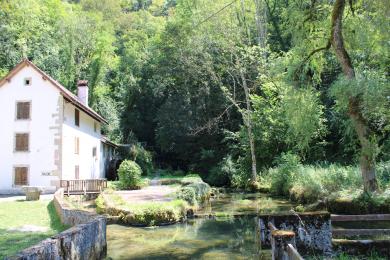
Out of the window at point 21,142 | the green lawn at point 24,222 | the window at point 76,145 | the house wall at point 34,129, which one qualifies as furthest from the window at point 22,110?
the green lawn at point 24,222

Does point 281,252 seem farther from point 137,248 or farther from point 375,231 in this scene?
point 137,248

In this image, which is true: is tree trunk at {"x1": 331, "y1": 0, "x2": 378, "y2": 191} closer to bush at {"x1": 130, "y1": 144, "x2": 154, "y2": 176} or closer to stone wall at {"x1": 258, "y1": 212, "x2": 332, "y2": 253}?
stone wall at {"x1": 258, "y1": 212, "x2": 332, "y2": 253}

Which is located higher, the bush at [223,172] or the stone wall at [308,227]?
the bush at [223,172]

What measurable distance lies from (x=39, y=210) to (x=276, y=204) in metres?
11.0

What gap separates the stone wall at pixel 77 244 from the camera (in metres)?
6.16

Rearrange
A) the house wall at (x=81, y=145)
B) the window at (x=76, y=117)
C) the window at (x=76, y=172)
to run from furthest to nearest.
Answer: the window at (x=76, y=117), the window at (x=76, y=172), the house wall at (x=81, y=145)

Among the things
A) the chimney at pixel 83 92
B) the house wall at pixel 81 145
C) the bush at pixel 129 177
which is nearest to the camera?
the house wall at pixel 81 145

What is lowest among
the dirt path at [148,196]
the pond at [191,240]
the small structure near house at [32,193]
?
the pond at [191,240]

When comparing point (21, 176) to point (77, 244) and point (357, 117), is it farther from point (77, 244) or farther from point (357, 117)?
point (357, 117)

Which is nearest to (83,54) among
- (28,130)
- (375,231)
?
(28,130)

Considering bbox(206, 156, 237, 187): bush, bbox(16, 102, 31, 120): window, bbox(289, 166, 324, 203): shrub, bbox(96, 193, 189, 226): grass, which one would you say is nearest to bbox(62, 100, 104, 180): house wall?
bbox(16, 102, 31, 120): window

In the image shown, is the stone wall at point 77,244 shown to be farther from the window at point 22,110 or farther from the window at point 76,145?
the window at point 76,145

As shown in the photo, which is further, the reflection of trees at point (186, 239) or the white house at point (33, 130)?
the white house at point (33, 130)

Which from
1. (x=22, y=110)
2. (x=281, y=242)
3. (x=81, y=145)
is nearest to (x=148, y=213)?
(x=281, y=242)
